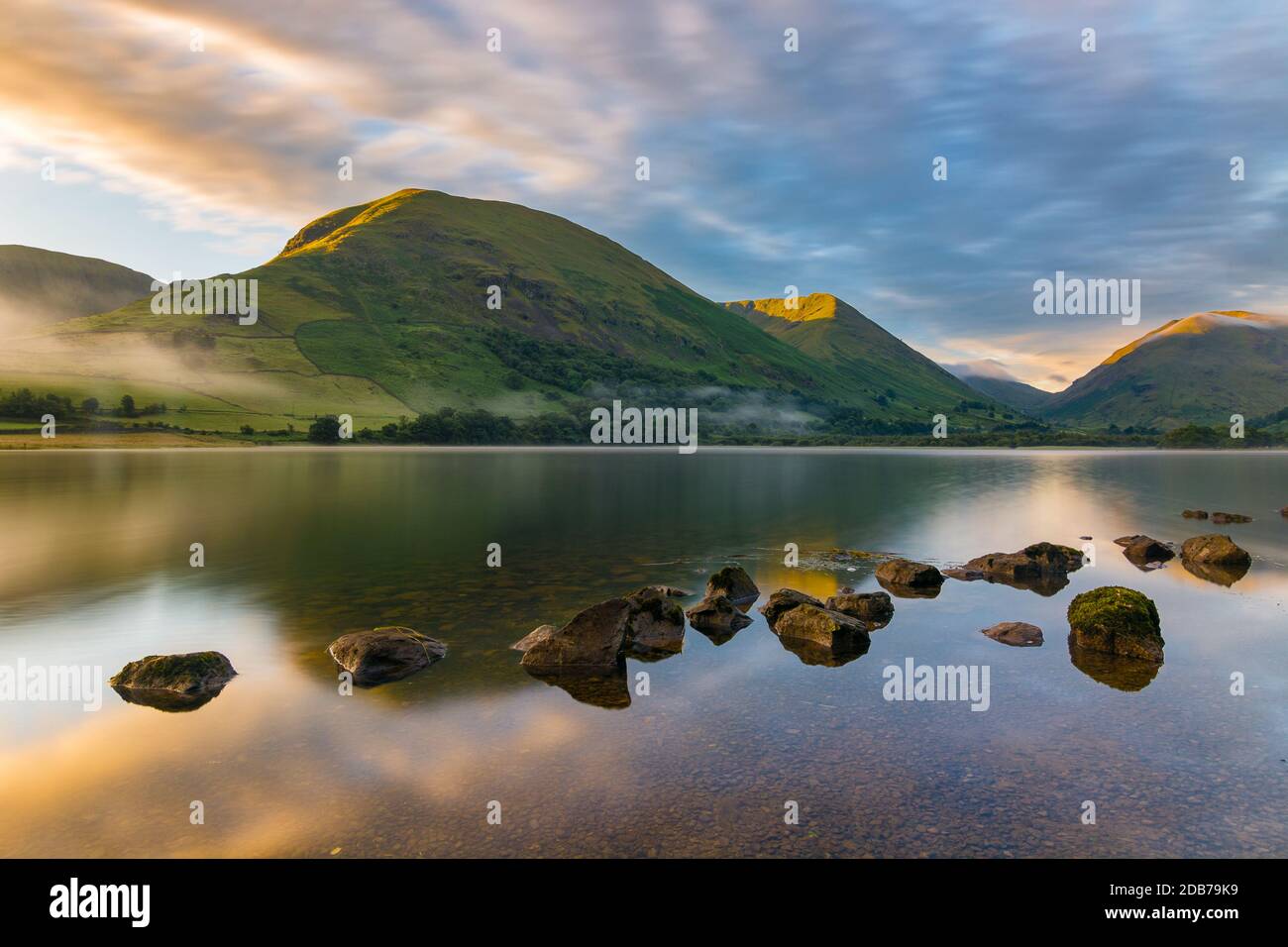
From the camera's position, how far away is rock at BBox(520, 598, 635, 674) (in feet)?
77.4

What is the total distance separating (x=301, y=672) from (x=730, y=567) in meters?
19.6

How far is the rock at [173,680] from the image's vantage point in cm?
2093

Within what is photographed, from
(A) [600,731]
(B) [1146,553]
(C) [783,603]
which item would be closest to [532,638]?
(A) [600,731]

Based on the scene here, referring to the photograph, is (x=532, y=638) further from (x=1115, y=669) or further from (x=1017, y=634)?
(x=1115, y=669)

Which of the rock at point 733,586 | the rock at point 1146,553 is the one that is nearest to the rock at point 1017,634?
the rock at point 733,586

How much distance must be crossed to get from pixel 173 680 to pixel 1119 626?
31179 millimetres

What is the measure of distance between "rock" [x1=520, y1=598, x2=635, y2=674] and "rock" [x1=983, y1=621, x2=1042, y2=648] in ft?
46.5

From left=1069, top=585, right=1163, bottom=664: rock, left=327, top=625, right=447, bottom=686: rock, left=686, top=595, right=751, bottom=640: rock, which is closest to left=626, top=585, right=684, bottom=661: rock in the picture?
left=686, top=595, right=751, bottom=640: rock

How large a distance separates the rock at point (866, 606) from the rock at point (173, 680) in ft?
73.9

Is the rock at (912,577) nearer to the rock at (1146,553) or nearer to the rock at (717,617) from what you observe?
the rock at (717,617)

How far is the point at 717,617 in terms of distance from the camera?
29547mm

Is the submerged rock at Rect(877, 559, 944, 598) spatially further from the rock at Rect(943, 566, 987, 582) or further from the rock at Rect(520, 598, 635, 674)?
the rock at Rect(520, 598, 635, 674)

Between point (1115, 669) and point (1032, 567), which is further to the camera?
point (1032, 567)
